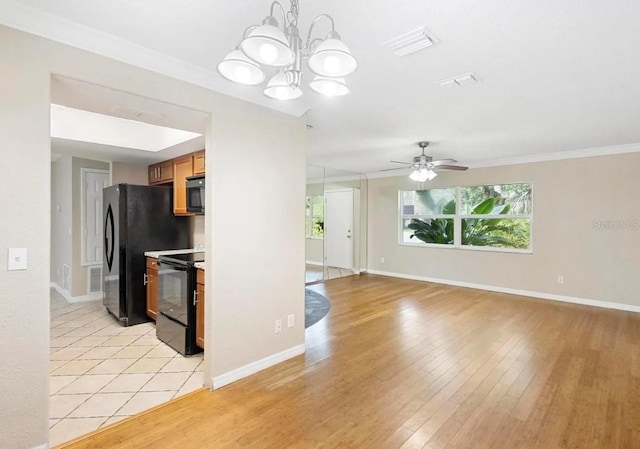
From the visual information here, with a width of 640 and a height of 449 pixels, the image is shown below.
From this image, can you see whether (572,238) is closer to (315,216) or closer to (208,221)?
(315,216)

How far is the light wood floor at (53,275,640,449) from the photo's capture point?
2.05 metres

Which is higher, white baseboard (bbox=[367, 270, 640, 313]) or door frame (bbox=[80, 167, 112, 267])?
door frame (bbox=[80, 167, 112, 267])

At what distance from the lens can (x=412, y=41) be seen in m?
2.05

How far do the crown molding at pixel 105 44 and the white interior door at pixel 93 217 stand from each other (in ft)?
12.9

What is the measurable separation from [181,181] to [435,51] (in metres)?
3.32

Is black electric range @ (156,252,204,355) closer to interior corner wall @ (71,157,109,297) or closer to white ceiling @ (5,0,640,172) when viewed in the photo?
white ceiling @ (5,0,640,172)

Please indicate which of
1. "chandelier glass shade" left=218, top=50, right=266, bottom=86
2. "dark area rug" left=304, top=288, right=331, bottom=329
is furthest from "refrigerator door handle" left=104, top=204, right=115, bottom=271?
"chandelier glass shade" left=218, top=50, right=266, bottom=86

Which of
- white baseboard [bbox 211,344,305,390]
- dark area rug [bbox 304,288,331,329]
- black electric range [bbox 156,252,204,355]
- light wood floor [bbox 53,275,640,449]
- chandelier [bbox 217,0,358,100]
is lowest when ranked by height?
light wood floor [bbox 53,275,640,449]

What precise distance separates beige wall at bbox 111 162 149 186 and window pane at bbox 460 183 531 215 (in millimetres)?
5863

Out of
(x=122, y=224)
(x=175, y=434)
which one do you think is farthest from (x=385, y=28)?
(x=122, y=224)

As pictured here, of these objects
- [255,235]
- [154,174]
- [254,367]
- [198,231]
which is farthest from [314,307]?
[154,174]

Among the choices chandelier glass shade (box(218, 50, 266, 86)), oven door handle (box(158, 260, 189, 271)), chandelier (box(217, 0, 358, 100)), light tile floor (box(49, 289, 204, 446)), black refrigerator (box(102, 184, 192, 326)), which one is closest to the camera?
chandelier (box(217, 0, 358, 100))

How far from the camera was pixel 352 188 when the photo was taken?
832cm

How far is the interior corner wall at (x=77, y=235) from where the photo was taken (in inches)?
202
